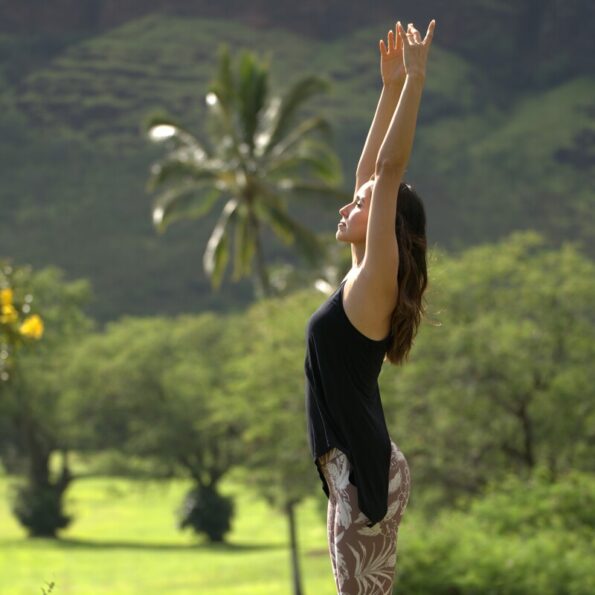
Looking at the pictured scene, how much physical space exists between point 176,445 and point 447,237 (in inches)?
2960

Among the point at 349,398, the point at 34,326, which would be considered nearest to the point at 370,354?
the point at 349,398

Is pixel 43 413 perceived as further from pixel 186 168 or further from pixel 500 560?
pixel 500 560

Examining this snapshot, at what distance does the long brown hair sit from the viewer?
322cm

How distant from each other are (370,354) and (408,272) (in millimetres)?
229

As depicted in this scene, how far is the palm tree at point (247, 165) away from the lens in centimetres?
3434

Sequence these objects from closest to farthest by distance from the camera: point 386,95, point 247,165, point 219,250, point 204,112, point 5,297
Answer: point 386,95, point 5,297, point 219,250, point 247,165, point 204,112

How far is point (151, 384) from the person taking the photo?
182 ft

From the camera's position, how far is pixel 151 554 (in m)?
50.8

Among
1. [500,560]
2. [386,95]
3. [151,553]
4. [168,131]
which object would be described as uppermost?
[386,95]

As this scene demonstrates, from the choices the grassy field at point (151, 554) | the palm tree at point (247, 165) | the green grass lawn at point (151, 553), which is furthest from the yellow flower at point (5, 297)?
the palm tree at point (247, 165)

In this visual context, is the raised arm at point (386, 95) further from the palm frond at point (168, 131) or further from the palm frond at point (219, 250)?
the palm frond at point (168, 131)

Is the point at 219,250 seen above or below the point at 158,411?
above

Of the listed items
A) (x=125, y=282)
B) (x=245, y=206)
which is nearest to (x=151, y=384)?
(x=245, y=206)

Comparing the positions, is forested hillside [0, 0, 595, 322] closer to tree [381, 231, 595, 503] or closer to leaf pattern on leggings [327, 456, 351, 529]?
tree [381, 231, 595, 503]
